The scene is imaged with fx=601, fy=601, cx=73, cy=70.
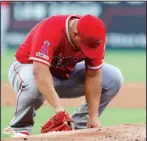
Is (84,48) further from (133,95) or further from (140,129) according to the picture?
(133,95)

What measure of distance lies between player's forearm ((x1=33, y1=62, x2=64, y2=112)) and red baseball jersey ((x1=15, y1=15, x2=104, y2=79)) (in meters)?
0.07

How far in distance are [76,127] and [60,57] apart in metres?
0.67

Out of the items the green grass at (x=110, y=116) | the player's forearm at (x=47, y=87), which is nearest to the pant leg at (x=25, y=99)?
the player's forearm at (x=47, y=87)

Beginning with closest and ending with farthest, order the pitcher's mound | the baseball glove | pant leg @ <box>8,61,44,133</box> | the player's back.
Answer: the pitcher's mound < the baseball glove < the player's back < pant leg @ <box>8,61,44,133</box>

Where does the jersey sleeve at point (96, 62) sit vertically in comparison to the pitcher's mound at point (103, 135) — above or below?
above

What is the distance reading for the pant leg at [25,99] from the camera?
410cm

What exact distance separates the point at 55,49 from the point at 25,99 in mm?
433

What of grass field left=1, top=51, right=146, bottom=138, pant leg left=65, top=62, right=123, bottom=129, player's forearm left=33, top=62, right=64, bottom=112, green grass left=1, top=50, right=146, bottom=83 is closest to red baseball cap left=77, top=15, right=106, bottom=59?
player's forearm left=33, top=62, right=64, bottom=112

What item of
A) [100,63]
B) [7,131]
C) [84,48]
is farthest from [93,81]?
[7,131]

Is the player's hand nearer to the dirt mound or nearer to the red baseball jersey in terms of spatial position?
the red baseball jersey

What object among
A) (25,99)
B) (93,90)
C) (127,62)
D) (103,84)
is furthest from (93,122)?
(127,62)

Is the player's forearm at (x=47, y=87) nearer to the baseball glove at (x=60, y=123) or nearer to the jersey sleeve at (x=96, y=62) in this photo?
the baseball glove at (x=60, y=123)

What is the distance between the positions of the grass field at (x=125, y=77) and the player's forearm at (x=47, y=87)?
128cm

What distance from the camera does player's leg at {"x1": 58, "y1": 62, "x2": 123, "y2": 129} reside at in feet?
14.4
